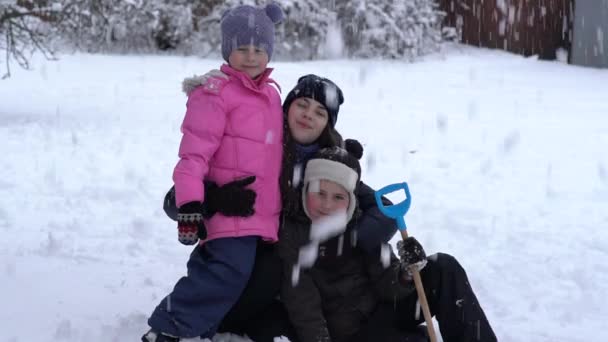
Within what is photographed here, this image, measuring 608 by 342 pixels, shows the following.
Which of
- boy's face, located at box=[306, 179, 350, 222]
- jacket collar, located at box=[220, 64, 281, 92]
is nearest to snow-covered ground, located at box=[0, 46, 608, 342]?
boy's face, located at box=[306, 179, 350, 222]

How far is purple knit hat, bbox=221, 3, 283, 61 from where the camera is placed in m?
3.20

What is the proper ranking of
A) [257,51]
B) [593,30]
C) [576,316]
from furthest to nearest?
[593,30], [576,316], [257,51]

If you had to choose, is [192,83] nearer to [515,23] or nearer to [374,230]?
[374,230]

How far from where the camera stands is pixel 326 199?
10.0 feet

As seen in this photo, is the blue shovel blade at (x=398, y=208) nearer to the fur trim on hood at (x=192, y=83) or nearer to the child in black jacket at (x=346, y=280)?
the child in black jacket at (x=346, y=280)

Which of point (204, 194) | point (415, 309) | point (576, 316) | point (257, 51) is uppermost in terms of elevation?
point (257, 51)

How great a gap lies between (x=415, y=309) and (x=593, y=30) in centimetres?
1384

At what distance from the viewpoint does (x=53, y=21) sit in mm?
10219

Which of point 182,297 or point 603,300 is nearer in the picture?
point 182,297

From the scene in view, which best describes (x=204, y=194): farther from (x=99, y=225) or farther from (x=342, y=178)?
(x=99, y=225)

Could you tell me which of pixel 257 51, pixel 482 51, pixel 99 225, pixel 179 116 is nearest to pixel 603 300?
pixel 257 51

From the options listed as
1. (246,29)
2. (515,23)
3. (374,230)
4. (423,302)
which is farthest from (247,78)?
(515,23)

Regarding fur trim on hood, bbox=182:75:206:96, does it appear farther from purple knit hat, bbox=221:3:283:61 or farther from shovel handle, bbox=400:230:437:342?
shovel handle, bbox=400:230:437:342

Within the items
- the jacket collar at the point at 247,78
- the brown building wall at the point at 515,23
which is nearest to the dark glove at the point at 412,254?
the jacket collar at the point at 247,78
